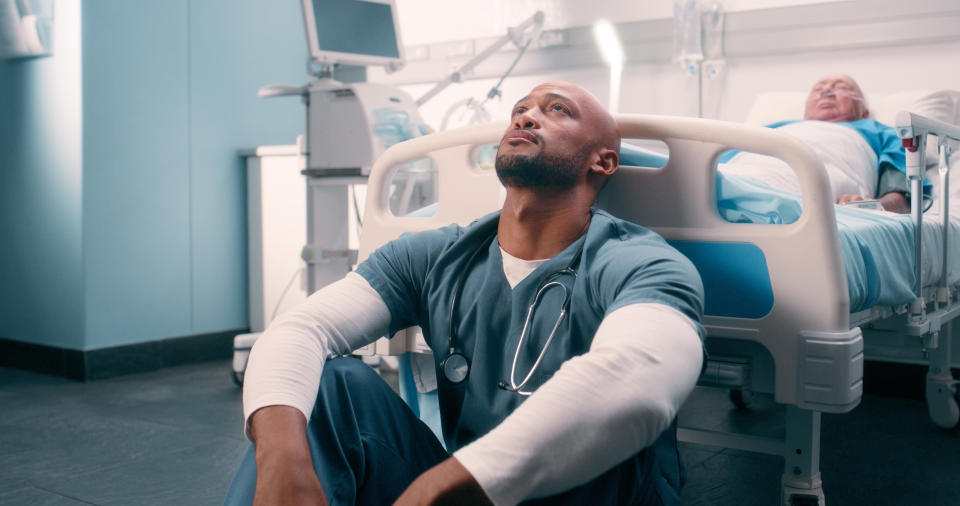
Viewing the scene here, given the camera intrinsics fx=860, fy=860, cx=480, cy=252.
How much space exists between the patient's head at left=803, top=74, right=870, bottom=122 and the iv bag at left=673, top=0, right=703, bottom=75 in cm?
53

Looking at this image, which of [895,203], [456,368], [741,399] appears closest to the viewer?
[456,368]

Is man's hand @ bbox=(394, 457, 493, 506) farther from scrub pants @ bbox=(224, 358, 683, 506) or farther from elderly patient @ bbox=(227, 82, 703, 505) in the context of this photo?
scrub pants @ bbox=(224, 358, 683, 506)

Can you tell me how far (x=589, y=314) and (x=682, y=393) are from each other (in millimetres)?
227

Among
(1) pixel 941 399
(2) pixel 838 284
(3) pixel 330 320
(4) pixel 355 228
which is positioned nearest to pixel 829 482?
(1) pixel 941 399

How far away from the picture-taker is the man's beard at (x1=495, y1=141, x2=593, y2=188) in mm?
1352

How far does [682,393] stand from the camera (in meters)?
1.03

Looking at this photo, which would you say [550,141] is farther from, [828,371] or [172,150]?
[172,150]

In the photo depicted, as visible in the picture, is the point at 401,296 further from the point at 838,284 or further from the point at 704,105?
the point at 704,105

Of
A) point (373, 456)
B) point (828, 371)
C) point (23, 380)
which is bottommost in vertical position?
point (23, 380)

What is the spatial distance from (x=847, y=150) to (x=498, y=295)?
183 cm

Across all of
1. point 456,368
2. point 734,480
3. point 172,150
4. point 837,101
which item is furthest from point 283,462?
point 172,150

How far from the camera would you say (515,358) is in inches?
49.0

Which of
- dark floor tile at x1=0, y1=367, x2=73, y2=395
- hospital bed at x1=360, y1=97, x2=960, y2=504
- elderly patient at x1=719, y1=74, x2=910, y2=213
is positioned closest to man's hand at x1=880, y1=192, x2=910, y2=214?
elderly patient at x1=719, y1=74, x2=910, y2=213

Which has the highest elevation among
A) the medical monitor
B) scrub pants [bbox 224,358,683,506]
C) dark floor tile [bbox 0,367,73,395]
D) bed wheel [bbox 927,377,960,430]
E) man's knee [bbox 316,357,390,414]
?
the medical monitor
